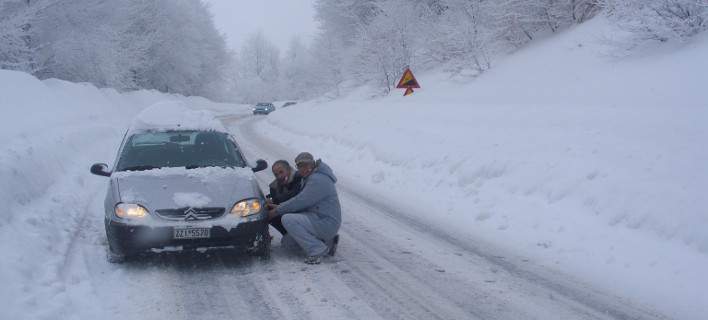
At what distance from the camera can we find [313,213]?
7.02 meters

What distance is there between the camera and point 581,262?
Answer: 694cm

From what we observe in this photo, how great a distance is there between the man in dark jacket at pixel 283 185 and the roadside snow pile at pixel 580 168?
102 inches

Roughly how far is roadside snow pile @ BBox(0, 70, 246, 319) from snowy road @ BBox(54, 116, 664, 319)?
18cm

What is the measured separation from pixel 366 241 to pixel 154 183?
2920 mm

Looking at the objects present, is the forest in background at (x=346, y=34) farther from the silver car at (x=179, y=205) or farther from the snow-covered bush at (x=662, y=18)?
the silver car at (x=179, y=205)

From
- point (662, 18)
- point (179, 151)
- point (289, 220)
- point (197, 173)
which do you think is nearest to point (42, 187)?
point (179, 151)

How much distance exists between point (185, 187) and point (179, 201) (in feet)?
1.05

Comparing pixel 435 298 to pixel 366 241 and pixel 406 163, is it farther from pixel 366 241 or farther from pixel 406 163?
pixel 406 163

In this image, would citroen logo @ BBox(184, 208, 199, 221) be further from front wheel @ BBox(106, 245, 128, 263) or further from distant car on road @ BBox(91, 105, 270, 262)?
front wheel @ BBox(106, 245, 128, 263)

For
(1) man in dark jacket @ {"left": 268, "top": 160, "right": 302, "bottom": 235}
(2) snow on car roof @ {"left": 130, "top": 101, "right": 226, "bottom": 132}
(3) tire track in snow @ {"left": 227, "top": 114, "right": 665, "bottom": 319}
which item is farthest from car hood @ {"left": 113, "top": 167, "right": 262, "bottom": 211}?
(3) tire track in snow @ {"left": 227, "top": 114, "right": 665, "bottom": 319}

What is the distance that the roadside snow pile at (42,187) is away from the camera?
200 inches

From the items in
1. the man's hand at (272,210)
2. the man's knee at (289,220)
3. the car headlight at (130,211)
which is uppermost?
the car headlight at (130,211)

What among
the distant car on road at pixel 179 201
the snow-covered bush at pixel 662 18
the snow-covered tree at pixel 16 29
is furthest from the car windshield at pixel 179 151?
the snow-covered tree at pixel 16 29

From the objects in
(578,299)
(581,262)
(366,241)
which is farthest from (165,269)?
(581,262)
